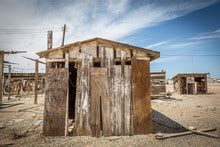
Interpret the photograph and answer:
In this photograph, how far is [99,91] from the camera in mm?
7984

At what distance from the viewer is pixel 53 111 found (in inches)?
309

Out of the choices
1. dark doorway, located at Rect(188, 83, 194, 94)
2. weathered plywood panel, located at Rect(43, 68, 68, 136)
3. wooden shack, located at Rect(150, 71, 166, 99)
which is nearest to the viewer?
weathered plywood panel, located at Rect(43, 68, 68, 136)

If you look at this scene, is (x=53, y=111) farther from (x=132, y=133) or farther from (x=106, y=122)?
(x=132, y=133)

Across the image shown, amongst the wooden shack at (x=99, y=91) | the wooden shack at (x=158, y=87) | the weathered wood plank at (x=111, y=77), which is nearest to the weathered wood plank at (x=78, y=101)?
the wooden shack at (x=99, y=91)

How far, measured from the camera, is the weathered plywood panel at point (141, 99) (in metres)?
8.06

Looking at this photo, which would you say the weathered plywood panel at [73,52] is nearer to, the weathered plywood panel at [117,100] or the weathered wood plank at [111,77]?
the weathered wood plank at [111,77]

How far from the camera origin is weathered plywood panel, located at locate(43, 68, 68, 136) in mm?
7805

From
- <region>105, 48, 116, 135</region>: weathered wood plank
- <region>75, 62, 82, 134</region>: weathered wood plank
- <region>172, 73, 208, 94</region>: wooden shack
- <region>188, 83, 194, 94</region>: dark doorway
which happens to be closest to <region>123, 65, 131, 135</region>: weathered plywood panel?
<region>105, 48, 116, 135</region>: weathered wood plank

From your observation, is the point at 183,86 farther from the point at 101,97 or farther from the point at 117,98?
the point at 101,97

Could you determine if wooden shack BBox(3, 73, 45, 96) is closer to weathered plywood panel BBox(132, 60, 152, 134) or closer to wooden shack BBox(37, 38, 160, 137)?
wooden shack BBox(37, 38, 160, 137)

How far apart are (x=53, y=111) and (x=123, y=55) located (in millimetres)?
3406

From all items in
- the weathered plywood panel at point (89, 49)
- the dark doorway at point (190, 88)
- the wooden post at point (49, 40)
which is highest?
the wooden post at point (49, 40)

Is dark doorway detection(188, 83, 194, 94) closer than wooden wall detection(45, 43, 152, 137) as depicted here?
No

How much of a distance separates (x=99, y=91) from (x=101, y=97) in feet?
0.78
